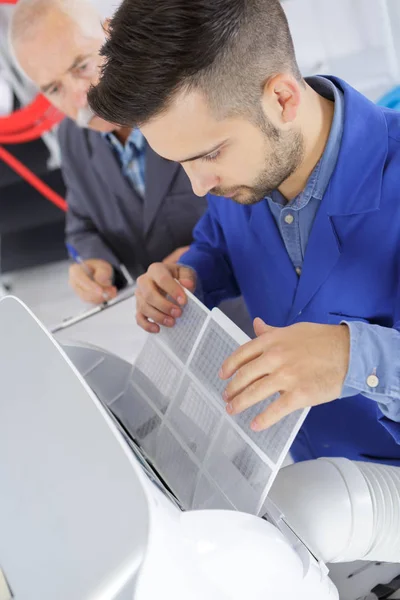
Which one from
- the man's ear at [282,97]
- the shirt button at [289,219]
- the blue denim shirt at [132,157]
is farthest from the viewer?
the blue denim shirt at [132,157]

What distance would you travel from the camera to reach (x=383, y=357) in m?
0.64

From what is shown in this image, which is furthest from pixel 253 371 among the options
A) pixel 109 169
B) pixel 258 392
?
pixel 109 169

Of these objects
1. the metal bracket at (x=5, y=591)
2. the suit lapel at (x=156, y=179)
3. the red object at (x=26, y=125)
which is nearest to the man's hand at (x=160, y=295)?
the metal bracket at (x=5, y=591)

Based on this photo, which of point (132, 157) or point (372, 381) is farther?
point (132, 157)

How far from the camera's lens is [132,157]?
59.7 inches

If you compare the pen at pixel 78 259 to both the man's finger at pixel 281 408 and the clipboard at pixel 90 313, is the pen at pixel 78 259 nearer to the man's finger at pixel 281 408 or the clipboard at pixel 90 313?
the clipboard at pixel 90 313

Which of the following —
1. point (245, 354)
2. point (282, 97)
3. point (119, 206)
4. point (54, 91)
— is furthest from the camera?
point (119, 206)

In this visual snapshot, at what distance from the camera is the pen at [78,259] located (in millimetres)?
1625

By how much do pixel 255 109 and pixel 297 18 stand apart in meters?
1.05

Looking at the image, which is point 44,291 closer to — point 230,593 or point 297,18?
point 297,18

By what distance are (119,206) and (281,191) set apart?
2.55ft

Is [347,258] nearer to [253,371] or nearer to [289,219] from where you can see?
[289,219]

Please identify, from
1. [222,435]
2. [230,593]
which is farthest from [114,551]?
[222,435]

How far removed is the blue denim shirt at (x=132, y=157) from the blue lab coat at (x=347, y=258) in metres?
0.51
